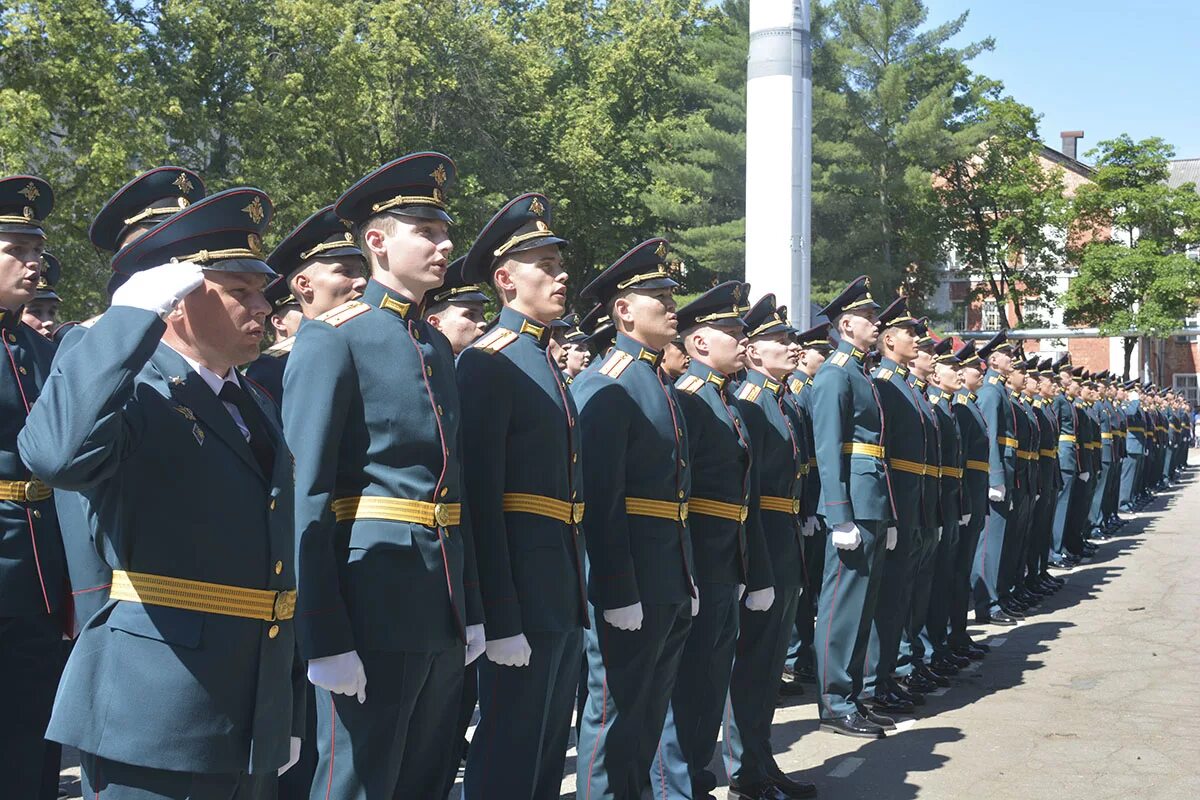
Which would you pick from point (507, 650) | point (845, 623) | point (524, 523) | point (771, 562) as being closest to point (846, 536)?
point (845, 623)

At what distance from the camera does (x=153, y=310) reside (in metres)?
2.79

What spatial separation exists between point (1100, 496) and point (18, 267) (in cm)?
1753

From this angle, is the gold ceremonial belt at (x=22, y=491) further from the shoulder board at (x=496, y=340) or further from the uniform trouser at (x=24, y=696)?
the shoulder board at (x=496, y=340)

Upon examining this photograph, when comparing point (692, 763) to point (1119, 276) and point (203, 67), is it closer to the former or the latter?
point (203, 67)

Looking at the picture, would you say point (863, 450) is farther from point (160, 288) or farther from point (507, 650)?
point (160, 288)

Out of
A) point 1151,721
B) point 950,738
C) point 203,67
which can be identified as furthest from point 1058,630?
point 203,67

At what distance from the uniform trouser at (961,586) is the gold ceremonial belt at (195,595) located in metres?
7.04

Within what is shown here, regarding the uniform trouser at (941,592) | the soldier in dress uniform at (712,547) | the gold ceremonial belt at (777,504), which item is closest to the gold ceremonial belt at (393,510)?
the soldier in dress uniform at (712,547)

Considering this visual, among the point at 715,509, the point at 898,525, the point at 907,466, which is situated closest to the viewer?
the point at 715,509

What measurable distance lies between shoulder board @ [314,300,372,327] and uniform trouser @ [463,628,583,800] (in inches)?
49.4

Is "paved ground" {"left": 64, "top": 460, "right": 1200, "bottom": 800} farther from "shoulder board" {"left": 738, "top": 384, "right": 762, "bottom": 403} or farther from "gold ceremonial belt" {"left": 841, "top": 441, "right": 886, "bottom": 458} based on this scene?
"shoulder board" {"left": 738, "top": 384, "right": 762, "bottom": 403}

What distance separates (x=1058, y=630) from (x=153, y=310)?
9.82 meters

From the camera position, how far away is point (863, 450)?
24.6ft

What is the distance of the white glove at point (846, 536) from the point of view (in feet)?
23.4
